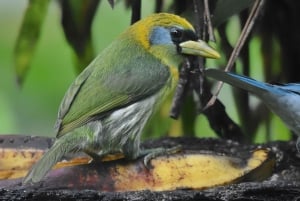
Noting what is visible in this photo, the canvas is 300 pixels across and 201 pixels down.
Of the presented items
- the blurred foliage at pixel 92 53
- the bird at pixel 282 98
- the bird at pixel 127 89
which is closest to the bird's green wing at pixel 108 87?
the bird at pixel 127 89

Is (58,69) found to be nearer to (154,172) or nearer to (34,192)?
(154,172)

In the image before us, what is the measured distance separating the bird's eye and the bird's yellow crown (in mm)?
19

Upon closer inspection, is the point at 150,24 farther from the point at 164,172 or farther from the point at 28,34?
the point at 28,34

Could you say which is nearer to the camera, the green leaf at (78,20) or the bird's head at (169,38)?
the bird's head at (169,38)

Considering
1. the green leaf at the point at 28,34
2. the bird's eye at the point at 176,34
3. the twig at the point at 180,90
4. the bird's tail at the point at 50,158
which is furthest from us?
the green leaf at the point at 28,34

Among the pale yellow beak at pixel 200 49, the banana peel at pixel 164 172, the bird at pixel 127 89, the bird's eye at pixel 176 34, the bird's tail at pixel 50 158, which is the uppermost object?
the bird's eye at pixel 176 34

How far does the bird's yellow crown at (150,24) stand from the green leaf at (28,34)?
0.43 meters

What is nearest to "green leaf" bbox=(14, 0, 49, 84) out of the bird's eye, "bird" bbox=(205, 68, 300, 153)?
the bird's eye

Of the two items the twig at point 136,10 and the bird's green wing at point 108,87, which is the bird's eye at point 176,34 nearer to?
the bird's green wing at point 108,87

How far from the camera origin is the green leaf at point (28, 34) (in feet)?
9.58

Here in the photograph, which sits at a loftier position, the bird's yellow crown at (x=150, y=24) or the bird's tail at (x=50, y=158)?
the bird's yellow crown at (x=150, y=24)

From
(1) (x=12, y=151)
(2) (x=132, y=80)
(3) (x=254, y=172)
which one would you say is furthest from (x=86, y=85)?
(3) (x=254, y=172)

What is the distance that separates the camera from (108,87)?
8.00 ft

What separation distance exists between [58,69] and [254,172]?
1251 millimetres
